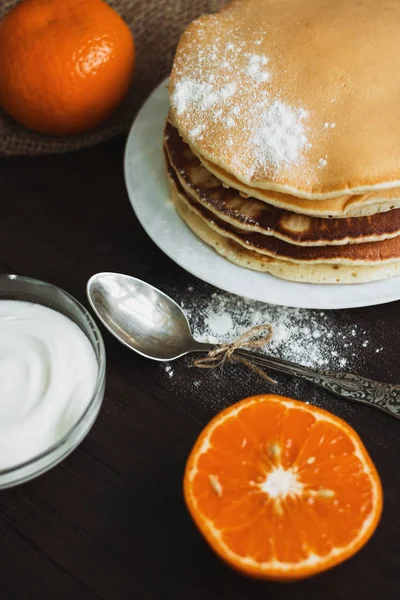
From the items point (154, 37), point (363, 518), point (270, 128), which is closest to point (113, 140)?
point (154, 37)

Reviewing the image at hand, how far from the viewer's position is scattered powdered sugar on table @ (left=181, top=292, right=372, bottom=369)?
49.3 inches

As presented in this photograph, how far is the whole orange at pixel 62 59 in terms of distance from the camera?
4.82ft

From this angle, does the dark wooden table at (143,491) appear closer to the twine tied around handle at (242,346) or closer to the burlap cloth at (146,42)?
the twine tied around handle at (242,346)

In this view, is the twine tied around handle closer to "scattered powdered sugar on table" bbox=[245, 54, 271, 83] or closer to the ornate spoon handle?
the ornate spoon handle

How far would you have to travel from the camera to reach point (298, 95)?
123 centimetres

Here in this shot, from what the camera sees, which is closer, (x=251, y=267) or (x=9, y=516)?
(x=9, y=516)

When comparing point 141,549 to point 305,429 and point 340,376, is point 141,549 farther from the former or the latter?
point 340,376

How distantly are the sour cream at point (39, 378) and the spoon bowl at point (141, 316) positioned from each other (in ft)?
0.40

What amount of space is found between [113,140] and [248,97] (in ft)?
1.86

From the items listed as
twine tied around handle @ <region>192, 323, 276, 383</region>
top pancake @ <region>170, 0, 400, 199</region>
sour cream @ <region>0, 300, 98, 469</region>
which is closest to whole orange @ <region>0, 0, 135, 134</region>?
Result: top pancake @ <region>170, 0, 400, 199</region>

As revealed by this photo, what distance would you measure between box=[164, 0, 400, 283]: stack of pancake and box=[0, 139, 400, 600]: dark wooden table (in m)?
0.15

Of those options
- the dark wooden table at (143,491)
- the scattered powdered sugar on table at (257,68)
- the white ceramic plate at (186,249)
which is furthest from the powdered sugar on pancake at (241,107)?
the dark wooden table at (143,491)

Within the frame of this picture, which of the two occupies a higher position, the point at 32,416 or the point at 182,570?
the point at 32,416

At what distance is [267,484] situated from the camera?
36.9 inches
